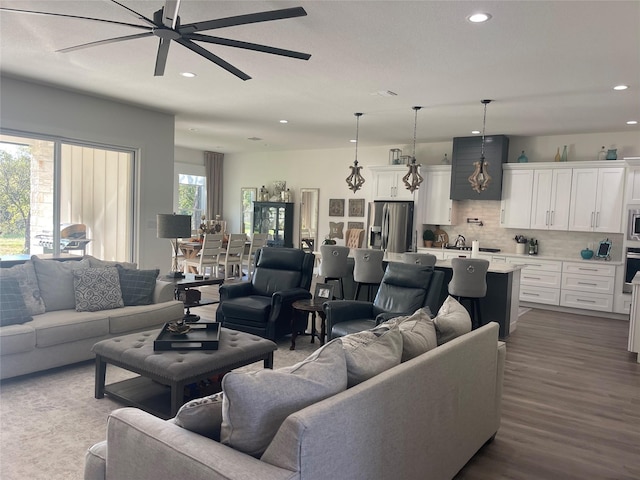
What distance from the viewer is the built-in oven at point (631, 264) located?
22.0ft

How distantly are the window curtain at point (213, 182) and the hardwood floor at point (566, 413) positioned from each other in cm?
838

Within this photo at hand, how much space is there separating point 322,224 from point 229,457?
9.27 meters

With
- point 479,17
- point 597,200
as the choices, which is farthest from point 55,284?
point 597,200

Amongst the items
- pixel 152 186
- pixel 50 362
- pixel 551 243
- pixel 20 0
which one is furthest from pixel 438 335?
pixel 551 243

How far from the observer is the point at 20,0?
3311mm

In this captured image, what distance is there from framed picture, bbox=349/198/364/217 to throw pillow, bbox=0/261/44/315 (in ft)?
22.6

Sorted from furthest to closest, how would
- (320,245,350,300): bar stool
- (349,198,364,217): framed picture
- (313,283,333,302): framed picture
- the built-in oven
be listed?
(349,198,364,217): framed picture
the built-in oven
(320,245,350,300): bar stool
(313,283,333,302): framed picture

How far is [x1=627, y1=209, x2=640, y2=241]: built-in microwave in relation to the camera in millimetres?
6762

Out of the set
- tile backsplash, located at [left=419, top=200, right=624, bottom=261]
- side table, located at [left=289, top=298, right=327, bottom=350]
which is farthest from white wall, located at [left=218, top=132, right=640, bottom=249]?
side table, located at [left=289, top=298, right=327, bottom=350]

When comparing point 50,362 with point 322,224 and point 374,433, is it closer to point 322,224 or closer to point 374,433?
point 374,433

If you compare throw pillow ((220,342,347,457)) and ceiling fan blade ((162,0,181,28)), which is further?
ceiling fan blade ((162,0,181,28))

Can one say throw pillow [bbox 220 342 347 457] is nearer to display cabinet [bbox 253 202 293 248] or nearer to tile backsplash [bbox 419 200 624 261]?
tile backsplash [bbox 419 200 624 261]

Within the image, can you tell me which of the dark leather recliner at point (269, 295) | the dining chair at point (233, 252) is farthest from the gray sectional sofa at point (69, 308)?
the dining chair at point (233, 252)

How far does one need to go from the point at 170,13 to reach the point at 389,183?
6.67 m
